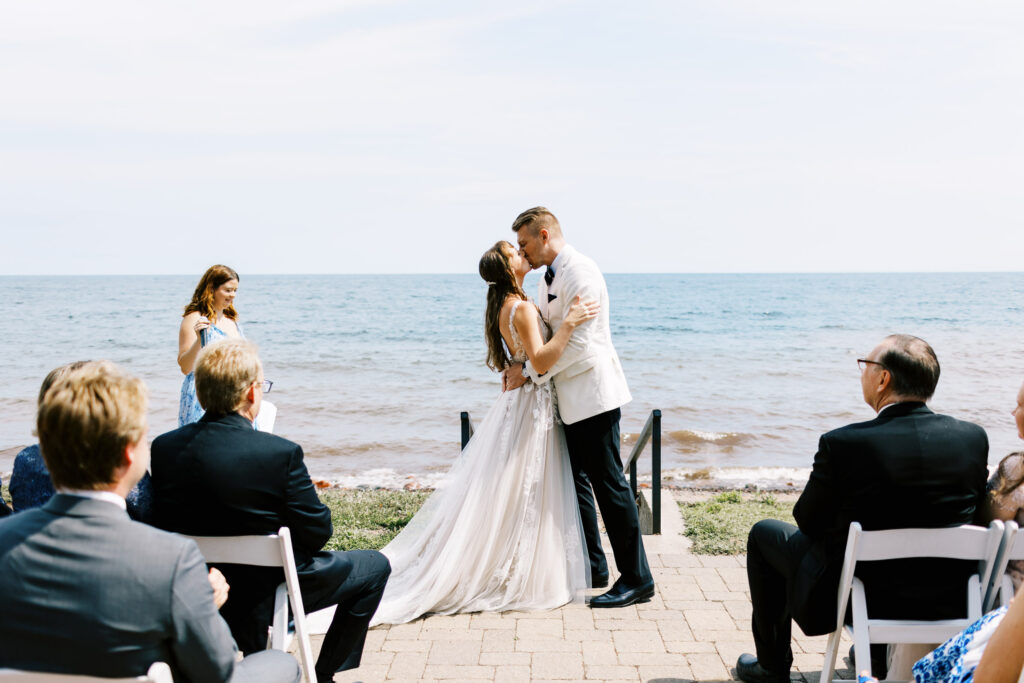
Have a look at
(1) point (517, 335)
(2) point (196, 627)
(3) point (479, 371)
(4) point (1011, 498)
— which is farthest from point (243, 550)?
(3) point (479, 371)

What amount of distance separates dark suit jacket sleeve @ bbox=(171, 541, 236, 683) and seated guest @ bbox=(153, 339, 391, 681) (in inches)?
29.9

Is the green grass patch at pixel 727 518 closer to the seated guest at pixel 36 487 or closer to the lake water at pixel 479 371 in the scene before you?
the lake water at pixel 479 371

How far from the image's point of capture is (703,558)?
18.0 feet

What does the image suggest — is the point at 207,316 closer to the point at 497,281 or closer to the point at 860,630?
the point at 497,281

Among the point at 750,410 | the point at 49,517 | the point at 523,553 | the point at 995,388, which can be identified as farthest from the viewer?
the point at 995,388

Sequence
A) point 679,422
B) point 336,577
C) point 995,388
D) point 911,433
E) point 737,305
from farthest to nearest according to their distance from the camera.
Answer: point 737,305 < point 995,388 < point 679,422 < point 336,577 < point 911,433

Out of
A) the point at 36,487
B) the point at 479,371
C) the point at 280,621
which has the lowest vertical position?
the point at 479,371

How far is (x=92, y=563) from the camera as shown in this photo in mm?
1928

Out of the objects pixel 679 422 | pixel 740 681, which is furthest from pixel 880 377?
pixel 679 422

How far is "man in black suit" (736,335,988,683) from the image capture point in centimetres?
297

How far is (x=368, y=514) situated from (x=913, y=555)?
4.84m

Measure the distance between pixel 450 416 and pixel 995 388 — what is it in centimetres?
1254

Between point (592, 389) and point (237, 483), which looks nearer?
point (237, 483)

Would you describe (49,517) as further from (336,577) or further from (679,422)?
(679,422)
